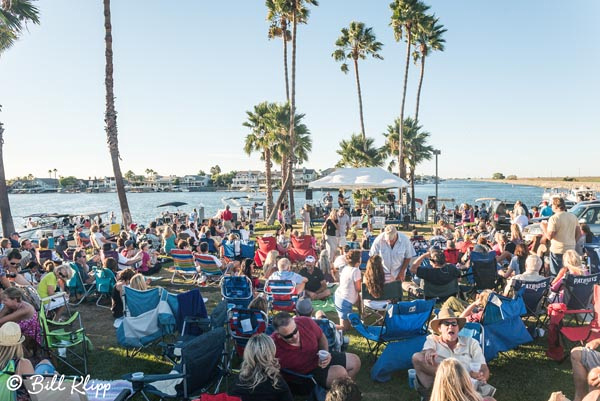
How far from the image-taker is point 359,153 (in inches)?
995

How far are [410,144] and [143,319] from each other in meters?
28.4

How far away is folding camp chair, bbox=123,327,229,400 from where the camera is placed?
3.47 meters

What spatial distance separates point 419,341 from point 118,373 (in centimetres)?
392

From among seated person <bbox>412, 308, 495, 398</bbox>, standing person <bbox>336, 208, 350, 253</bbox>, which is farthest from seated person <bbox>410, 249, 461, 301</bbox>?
standing person <bbox>336, 208, 350, 253</bbox>

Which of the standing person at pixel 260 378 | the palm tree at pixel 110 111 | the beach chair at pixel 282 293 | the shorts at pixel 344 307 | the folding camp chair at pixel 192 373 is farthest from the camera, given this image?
the palm tree at pixel 110 111

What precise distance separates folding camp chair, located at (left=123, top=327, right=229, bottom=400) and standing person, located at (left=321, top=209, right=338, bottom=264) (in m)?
6.75

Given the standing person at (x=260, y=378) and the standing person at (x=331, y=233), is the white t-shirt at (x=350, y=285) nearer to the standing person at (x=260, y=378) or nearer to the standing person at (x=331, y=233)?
the standing person at (x=260, y=378)

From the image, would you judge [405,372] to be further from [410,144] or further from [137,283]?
[410,144]

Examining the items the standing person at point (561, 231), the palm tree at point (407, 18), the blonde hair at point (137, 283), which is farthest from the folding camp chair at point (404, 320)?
the palm tree at point (407, 18)

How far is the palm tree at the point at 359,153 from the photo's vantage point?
83.3 ft

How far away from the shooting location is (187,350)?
3533mm

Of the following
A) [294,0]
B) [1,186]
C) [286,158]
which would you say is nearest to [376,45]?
[294,0]

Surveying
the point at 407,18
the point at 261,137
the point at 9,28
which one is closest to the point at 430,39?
the point at 407,18

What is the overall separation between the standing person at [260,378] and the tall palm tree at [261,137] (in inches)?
811
